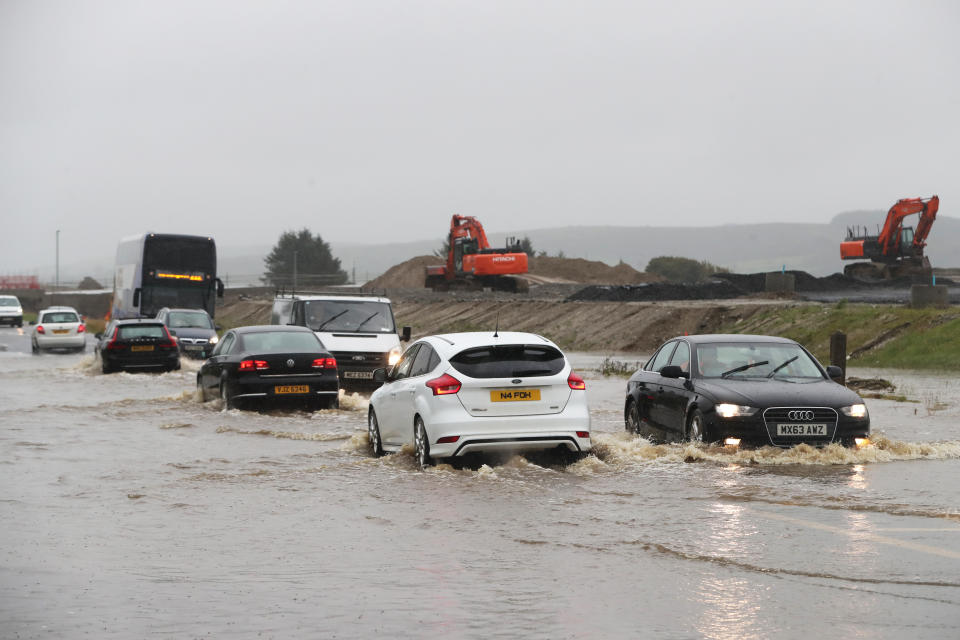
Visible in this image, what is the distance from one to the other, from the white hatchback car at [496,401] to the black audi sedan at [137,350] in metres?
18.6

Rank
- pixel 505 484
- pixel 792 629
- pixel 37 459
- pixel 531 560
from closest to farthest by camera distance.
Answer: pixel 792 629 → pixel 531 560 → pixel 505 484 → pixel 37 459

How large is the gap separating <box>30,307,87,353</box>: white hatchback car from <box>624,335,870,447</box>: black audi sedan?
107ft

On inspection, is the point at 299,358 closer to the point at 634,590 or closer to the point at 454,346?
the point at 454,346

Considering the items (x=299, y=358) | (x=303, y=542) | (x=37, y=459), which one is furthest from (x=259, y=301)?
(x=303, y=542)

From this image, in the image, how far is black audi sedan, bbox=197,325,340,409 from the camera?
20.1 meters

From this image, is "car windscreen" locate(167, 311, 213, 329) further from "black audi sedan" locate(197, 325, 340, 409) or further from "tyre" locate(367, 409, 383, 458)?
"tyre" locate(367, 409, 383, 458)

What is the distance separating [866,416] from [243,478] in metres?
6.58

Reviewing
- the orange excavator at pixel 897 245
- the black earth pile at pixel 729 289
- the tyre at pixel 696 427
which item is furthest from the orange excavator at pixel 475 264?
the tyre at pixel 696 427

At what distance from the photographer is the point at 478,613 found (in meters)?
6.73

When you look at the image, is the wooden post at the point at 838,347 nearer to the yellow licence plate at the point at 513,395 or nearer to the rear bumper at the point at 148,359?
the yellow licence plate at the point at 513,395

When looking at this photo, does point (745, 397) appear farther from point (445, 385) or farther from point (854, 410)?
point (445, 385)

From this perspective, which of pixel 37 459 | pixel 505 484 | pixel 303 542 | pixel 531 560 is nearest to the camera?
pixel 531 560

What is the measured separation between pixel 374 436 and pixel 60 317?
3335 cm

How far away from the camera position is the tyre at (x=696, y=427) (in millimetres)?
13508
